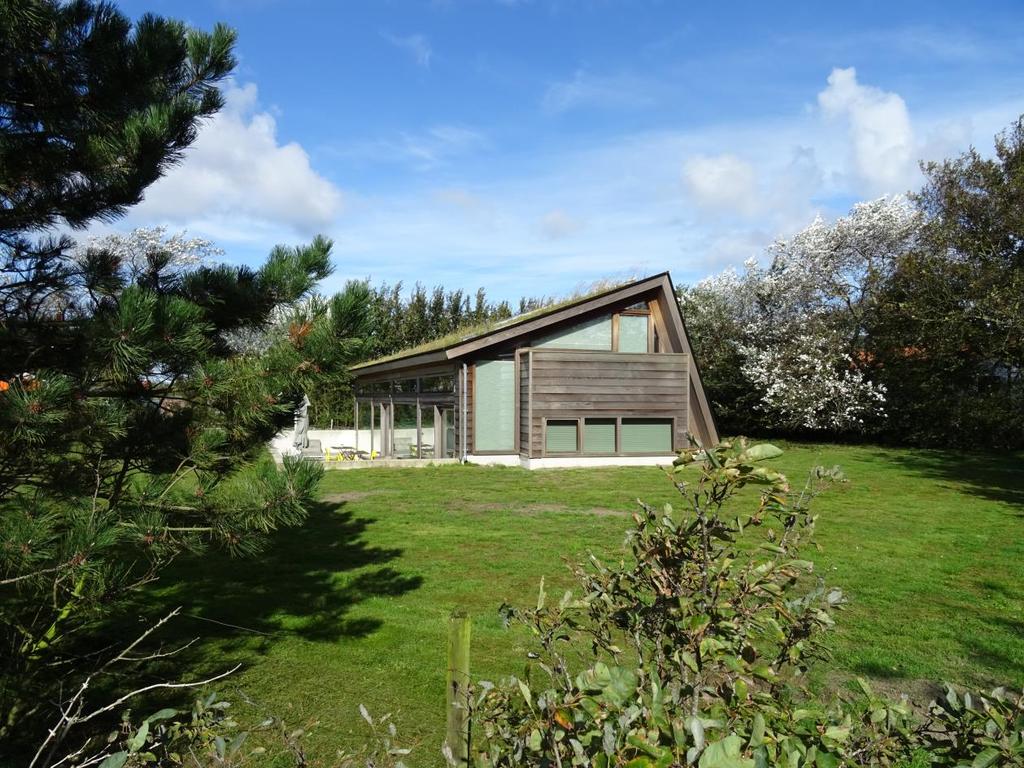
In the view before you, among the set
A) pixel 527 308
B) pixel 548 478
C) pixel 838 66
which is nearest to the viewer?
pixel 838 66

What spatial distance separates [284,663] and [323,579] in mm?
2330

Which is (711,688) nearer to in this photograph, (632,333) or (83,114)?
(83,114)

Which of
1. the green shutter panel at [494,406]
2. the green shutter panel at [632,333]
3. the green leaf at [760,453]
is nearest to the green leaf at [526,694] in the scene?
the green leaf at [760,453]

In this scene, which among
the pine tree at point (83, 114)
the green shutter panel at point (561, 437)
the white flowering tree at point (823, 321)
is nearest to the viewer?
the pine tree at point (83, 114)

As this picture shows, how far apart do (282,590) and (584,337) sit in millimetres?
12347

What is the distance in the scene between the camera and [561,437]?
57.0 feet

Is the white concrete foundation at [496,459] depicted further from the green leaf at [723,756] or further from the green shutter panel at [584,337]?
the green leaf at [723,756]

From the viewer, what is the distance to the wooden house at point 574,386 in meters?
17.2

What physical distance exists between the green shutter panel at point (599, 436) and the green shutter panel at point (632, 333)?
79.6 inches

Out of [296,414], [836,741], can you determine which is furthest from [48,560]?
[836,741]

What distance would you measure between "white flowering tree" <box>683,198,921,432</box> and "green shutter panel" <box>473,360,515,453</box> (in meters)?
→ 11.1

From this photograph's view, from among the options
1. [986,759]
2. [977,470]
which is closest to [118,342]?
[986,759]

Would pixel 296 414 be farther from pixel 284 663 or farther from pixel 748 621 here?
pixel 748 621

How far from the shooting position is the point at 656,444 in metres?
18.2
